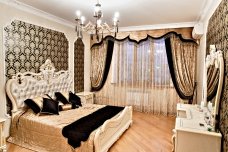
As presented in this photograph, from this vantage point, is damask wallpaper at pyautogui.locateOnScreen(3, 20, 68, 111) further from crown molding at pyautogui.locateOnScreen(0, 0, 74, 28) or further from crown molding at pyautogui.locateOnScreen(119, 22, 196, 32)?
crown molding at pyautogui.locateOnScreen(119, 22, 196, 32)

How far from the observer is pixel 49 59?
13.4 feet

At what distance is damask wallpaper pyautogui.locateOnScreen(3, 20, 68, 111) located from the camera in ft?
10.5

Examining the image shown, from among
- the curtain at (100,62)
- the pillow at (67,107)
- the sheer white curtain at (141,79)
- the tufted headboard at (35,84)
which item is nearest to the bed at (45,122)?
the tufted headboard at (35,84)

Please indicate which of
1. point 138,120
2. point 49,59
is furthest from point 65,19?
point 138,120

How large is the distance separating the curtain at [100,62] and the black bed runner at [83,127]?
215 cm

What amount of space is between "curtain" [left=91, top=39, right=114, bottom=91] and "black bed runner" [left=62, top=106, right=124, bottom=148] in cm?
215

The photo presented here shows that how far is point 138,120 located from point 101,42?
2.78 metres

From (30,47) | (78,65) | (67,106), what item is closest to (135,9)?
(30,47)

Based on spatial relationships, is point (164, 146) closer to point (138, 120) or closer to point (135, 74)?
point (138, 120)

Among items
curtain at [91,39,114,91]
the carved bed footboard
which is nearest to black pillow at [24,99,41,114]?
the carved bed footboard

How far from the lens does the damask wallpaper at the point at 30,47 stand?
3199 mm

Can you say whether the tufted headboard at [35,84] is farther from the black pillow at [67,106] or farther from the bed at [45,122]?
the black pillow at [67,106]

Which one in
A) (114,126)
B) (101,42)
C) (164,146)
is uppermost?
(101,42)

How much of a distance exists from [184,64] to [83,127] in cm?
333
